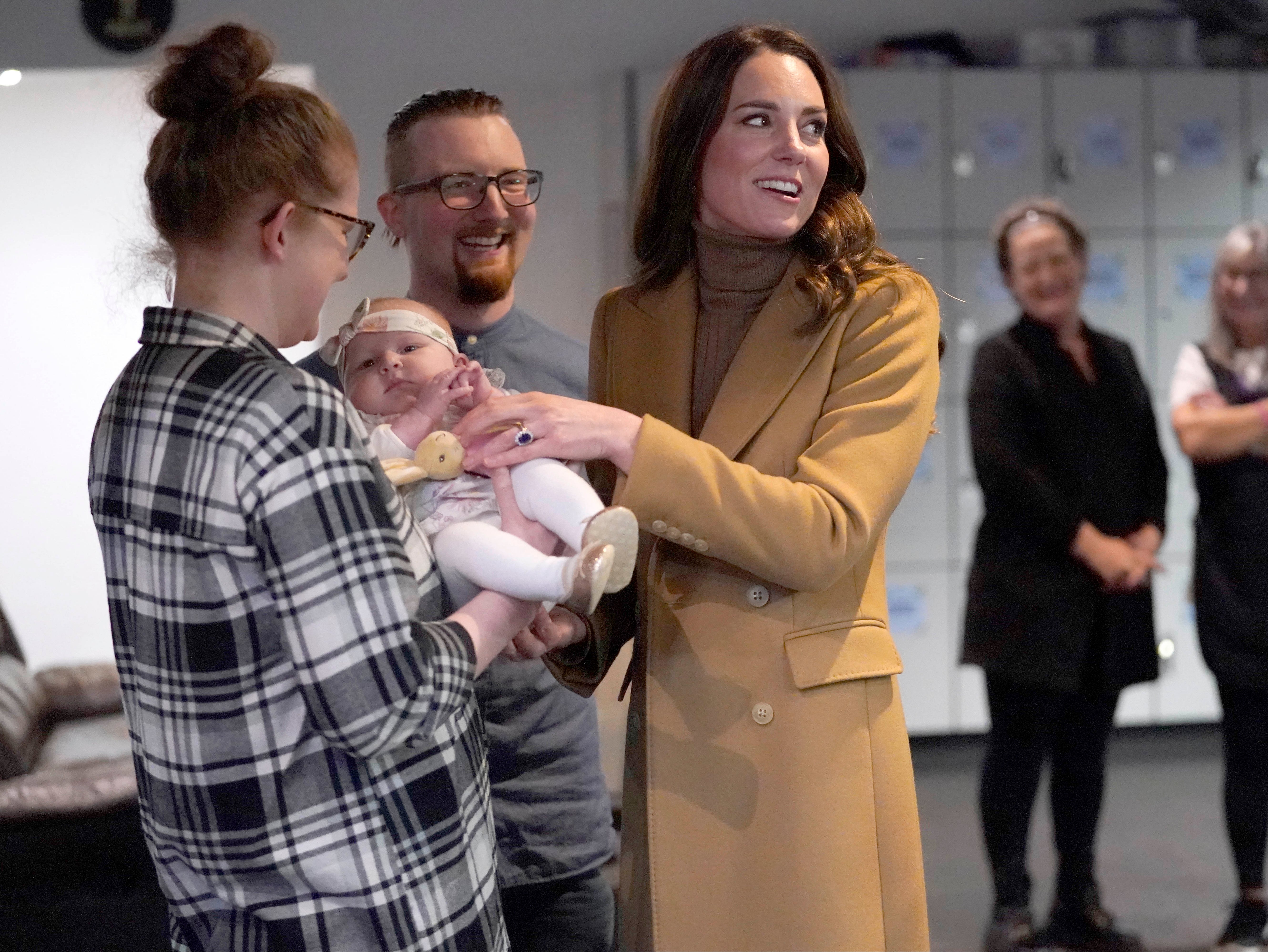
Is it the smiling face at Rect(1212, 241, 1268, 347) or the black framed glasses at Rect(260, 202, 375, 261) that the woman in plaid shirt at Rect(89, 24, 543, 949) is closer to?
the black framed glasses at Rect(260, 202, 375, 261)

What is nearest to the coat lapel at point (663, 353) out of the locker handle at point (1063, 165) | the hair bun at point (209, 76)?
the hair bun at point (209, 76)

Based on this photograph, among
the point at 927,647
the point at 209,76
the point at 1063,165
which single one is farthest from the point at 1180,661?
A: the point at 209,76

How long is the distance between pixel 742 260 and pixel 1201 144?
444 cm

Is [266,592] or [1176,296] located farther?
[1176,296]

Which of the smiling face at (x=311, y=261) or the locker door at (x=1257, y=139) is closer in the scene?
the smiling face at (x=311, y=261)

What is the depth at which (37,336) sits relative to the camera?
2252 mm

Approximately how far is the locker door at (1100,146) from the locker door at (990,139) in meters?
0.09

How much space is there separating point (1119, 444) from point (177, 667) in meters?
2.63

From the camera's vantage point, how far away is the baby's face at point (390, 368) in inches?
60.6

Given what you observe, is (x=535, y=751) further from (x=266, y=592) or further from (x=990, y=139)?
(x=990, y=139)

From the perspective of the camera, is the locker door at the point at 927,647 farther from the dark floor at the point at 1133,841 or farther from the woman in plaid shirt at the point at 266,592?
the woman in plaid shirt at the point at 266,592

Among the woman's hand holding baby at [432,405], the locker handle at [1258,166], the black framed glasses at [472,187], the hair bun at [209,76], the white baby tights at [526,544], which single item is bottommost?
the white baby tights at [526,544]

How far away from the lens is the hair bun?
1239mm

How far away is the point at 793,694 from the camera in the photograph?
4.98 ft
